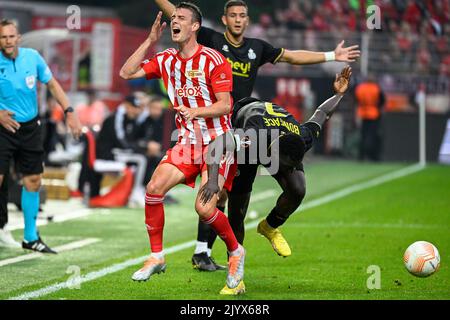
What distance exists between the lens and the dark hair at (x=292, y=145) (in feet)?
30.7

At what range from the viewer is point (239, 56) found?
10094 millimetres

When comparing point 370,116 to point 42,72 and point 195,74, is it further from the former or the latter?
point 195,74

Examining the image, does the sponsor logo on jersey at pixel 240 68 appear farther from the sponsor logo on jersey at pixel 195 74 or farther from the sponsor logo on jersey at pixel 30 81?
the sponsor logo on jersey at pixel 30 81

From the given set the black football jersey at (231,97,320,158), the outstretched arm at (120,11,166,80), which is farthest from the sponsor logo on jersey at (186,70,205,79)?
the black football jersey at (231,97,320,158)

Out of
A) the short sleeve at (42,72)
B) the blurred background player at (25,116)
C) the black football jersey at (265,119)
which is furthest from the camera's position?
the short sleeve at (42,72)

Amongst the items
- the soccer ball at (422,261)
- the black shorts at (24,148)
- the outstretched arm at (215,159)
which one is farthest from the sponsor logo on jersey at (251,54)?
the black shorts at (24,148)

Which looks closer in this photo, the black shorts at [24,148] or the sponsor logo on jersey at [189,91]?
the sponsor logo on jersey at [189,91]

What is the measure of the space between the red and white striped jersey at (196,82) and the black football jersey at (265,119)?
1.09 ft

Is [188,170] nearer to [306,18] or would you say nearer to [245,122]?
[245,122]

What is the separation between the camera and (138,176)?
1769 cm

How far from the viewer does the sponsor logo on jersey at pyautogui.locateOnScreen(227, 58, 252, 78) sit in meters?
10.1
